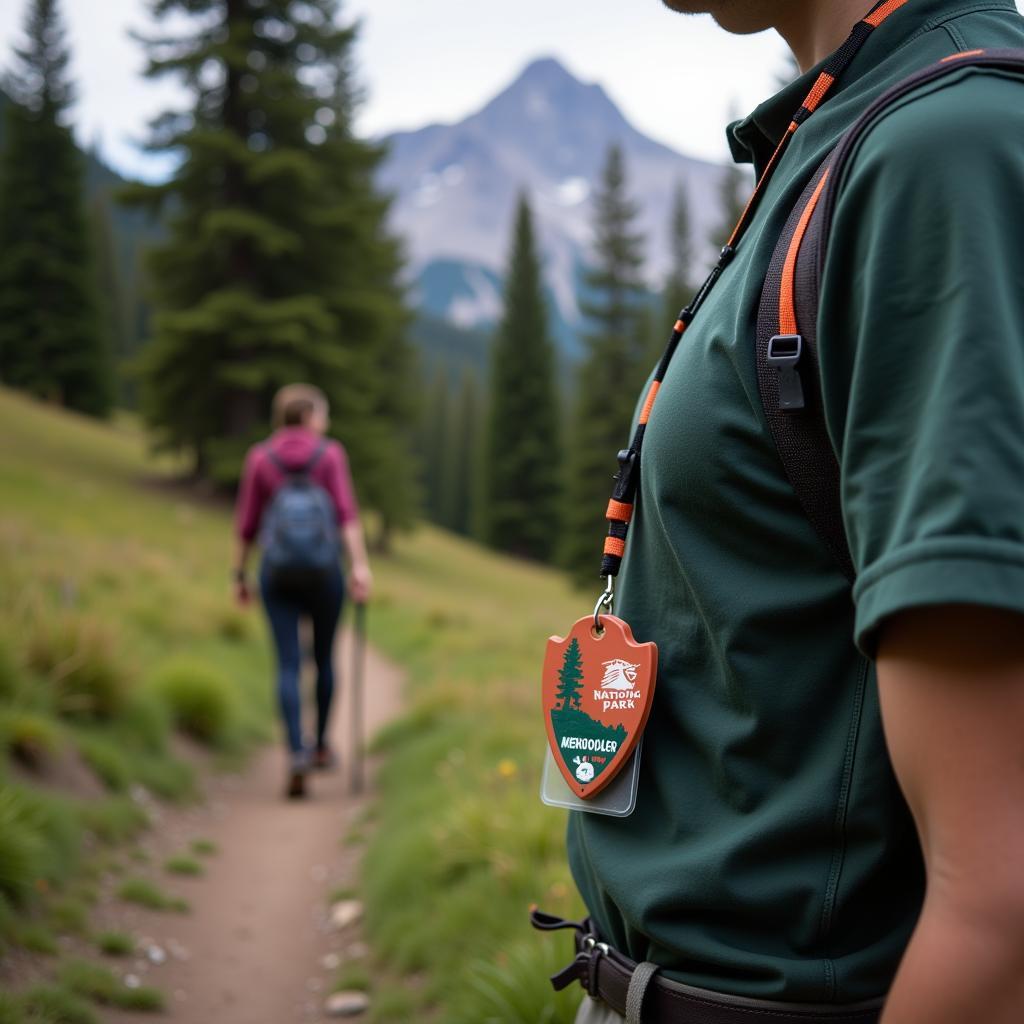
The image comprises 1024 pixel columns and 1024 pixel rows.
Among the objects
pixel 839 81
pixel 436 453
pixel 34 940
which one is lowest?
pixel 436 453

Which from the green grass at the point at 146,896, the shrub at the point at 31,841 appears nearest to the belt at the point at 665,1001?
the shrub at the point at 31,841

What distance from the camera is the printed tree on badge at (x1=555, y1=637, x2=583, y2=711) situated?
125cm

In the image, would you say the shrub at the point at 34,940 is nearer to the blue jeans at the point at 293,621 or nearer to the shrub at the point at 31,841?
the shrub at the point at 31,841

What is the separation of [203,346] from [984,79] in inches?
947

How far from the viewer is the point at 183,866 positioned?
17.1ft

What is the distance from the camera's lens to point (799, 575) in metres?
1.00

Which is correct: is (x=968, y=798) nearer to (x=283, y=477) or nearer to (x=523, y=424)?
(x=283, y=477)

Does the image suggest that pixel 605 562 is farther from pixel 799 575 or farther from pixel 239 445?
pixel 239 445

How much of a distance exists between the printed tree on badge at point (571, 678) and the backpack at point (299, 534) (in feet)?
17.4

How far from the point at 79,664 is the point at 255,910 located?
184 cm

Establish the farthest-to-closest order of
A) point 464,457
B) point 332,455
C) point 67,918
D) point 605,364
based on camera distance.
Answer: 1. point 464,457
2. point 605,364
3. point 332,455
4. point 67,918

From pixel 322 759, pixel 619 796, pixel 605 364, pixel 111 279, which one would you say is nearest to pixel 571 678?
pixel 619 796

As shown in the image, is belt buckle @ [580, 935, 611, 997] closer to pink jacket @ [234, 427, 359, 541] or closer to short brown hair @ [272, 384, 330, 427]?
pink jacket @ [234, 427, 359, 541]

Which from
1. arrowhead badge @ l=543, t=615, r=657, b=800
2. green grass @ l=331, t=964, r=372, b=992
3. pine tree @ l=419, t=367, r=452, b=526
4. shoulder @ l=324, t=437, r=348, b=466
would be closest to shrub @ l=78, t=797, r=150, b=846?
green grass @ l=331, t=964, r=372, b=992
